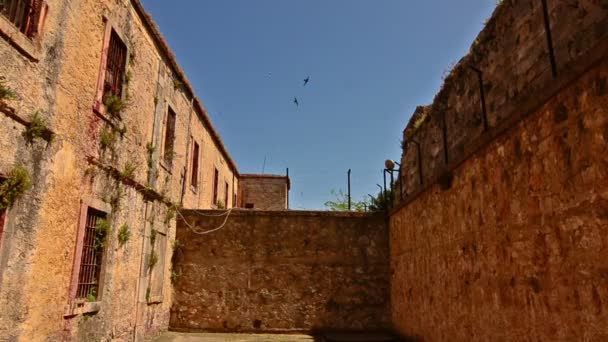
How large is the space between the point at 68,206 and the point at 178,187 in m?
4.99

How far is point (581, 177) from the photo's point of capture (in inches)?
134

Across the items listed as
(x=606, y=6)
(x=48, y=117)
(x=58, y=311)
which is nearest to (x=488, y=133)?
(x=606, y=6)

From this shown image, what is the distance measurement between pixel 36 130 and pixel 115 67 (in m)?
2.81

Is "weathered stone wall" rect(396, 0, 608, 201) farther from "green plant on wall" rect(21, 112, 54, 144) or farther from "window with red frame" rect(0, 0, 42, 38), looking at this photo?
"window with red frame" rect(0, 0, 42, 38)

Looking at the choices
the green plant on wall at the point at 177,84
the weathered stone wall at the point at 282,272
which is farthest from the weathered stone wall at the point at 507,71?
the green plant on wall at the point at 177,84

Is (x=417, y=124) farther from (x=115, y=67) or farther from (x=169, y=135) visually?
(x=115, y=67)

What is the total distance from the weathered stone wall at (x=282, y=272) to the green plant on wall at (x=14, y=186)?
603cm

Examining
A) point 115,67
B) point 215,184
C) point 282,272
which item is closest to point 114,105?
point 115,67

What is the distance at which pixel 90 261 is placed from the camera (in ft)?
22.4

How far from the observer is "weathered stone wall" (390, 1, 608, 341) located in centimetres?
330

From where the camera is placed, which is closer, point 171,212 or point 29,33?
point 29,33

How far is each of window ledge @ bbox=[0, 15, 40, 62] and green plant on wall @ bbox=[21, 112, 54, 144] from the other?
27.4 inches

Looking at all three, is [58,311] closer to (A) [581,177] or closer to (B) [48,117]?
(B) [48,117]

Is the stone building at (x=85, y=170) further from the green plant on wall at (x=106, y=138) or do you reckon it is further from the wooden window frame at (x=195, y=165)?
the wooden window frame at (x=195, y=165)
